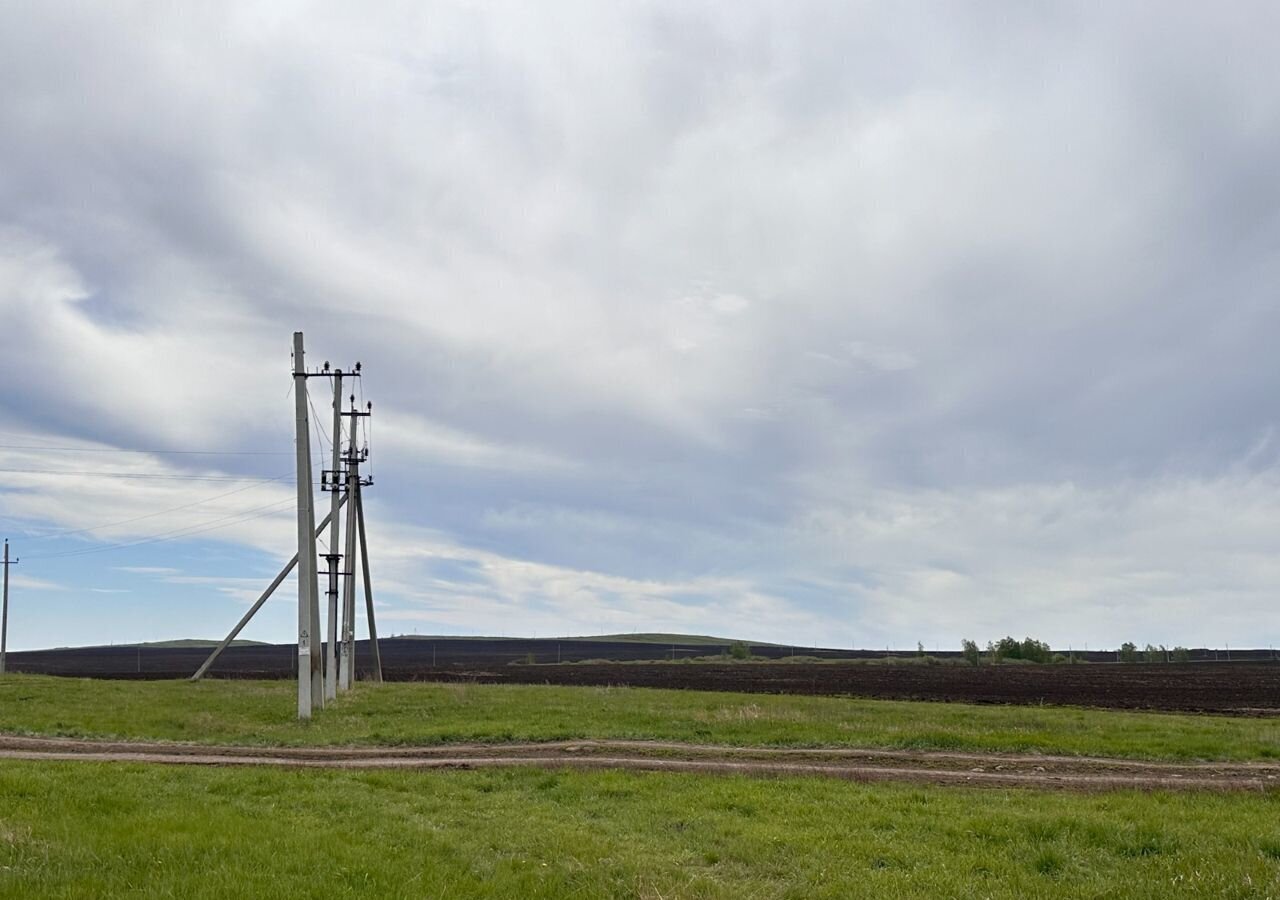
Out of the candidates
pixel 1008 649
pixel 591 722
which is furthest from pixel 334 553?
pixel 1008 649

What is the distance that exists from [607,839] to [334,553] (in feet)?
99.5

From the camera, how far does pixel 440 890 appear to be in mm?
9203

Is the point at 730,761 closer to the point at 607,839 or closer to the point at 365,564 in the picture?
the point at 607,839

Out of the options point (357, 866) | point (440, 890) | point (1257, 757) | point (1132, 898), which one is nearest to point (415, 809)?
point (357, 866)

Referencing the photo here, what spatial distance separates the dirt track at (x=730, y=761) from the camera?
59.4 ft

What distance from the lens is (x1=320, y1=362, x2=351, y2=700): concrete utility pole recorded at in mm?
38219

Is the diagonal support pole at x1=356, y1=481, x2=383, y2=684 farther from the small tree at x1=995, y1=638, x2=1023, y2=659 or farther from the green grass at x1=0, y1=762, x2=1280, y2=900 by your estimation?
the small tree at x1=995, y1=638, x2=1023, y2=659

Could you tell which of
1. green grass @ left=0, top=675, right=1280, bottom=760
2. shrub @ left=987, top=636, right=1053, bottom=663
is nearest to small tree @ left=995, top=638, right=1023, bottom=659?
shrub @ left=987, top=636, right=1053, bottom=663

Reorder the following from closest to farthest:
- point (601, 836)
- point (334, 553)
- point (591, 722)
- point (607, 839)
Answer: point (607, 839) < point (601, 836) < point (591, 722) < point (334, 553)

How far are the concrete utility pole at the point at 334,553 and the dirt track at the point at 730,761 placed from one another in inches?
569

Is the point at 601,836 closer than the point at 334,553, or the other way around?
the point at 601,836

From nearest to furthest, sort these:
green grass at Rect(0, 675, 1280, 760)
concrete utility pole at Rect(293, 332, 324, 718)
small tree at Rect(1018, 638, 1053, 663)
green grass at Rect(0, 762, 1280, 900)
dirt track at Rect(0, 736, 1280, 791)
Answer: green grass at Rect(0, 762, 1280, 900) → dirt track at Rect(0, 736, 1280, 791) → green grass at Rect(0, 675, 1280, 760) → concrete utility pole at Rect(293, 332, 324, 718) → small tree at Rect(1018, 638, 1053, 663)

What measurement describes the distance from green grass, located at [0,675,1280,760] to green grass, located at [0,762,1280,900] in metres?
7.95

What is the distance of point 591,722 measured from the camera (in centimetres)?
2853
